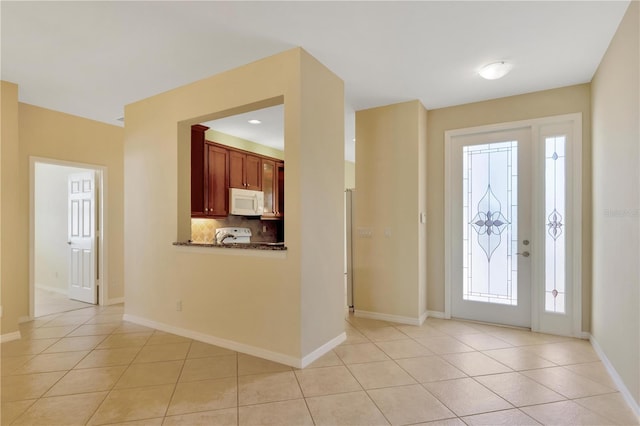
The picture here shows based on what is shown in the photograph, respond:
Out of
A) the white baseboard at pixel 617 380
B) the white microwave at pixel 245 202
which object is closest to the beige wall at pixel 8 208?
the white microwave at pixel 245 202

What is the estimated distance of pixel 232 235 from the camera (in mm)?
5465

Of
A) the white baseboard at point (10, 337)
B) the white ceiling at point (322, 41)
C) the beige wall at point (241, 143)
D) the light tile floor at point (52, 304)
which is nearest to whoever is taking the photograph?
the white ceiling at point (322, 41)

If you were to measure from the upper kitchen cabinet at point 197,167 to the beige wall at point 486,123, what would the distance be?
10.2 feet

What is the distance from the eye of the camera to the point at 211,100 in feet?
11.2

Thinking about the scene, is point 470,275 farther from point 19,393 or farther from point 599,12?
point 19,393

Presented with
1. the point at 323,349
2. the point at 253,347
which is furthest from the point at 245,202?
the point at 323,349

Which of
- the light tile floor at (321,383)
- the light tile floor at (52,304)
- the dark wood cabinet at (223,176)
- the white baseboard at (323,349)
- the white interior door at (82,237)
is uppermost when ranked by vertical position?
the dark wood cabinet at (223,176)

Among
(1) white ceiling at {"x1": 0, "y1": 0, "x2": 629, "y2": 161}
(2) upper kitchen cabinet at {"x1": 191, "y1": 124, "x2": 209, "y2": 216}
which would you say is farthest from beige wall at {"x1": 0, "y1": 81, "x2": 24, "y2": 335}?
(2) upper kitchen cabinet at {"x1": 191, "y1": 124, "x2": 209, "y2": 216}

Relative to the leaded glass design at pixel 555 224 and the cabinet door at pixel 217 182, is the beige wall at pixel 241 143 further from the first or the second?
the leaded glass design at pixel 555 224

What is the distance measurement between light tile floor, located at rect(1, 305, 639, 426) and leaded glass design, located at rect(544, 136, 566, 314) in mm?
468

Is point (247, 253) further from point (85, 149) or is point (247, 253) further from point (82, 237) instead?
point (82, 237)

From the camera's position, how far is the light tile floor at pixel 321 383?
2.13 meters

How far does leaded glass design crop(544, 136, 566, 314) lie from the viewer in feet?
11.9

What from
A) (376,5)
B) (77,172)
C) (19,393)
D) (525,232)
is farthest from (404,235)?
(77,172)
